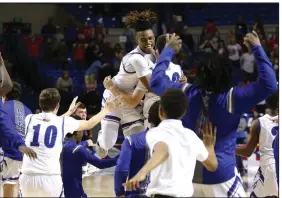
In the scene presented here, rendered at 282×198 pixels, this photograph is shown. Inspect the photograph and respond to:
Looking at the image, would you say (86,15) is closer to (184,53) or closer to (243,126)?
(184,53)

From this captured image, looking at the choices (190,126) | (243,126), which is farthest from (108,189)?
(190,126)

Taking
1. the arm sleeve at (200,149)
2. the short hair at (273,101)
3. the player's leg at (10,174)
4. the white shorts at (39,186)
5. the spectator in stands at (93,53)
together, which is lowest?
the player's leg at (10,174)

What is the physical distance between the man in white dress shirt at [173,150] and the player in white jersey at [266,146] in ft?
5.96

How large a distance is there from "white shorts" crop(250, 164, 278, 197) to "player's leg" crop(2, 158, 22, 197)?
267cm

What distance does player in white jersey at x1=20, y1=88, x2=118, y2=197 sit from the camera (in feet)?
19.0

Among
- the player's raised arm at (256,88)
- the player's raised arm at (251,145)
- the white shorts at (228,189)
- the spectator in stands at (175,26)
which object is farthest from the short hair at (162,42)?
the spectator in stands at (175,26)

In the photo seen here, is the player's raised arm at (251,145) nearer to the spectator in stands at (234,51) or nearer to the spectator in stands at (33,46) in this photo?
the spectator in stands at (234,51)

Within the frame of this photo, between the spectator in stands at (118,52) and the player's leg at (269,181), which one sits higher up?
the spectator in stands at (118,52)

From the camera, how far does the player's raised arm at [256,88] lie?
13.9 ft

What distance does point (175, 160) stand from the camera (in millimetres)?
4031

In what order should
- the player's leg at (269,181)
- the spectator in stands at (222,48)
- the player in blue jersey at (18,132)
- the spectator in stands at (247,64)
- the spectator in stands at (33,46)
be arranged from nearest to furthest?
the player's leg at (269,181) → the player in blue jersey at (18,132) → the spectator in stands at (247,64) → the spectator in stands at (33,46) → the spectator in stands at (222,48)

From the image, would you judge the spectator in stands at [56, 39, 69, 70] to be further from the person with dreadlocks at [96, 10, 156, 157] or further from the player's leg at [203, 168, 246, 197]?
the player's leg at [203, 168, 246, 197]

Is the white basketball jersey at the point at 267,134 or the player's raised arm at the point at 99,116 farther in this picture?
the white basketball jersey at the point at 267,134

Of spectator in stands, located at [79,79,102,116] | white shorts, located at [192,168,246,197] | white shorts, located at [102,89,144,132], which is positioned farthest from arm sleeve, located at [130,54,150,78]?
spectator in stands, located at [79,79,102,116]
